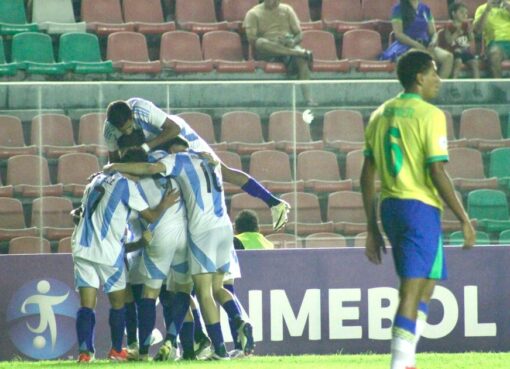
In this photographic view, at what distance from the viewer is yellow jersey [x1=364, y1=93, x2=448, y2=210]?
25.3 feet

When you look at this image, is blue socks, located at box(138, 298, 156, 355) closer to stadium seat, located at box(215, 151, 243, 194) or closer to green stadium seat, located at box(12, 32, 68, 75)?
stadium seat, located at box(215, 151, 243, 194)

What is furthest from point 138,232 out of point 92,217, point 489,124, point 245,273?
point 489,124

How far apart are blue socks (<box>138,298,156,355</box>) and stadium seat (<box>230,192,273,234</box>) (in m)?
2.02

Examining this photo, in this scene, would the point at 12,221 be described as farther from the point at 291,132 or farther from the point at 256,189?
the point at 291,132

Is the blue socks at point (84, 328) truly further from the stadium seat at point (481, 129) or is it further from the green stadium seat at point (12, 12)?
the green stadium seat at point (12, 12)

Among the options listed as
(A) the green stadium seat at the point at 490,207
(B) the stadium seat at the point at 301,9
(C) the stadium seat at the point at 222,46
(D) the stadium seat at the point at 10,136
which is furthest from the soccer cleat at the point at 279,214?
(B) the stadium seat at the point at 301,9

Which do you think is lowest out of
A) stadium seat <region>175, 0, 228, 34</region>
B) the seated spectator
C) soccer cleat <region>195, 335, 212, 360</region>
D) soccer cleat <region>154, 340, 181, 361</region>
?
soccer cleat <region>195, 335, 212, 360</region>

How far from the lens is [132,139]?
34.7ft

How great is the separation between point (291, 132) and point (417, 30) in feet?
14.1

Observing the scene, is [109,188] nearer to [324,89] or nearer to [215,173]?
[215,173]

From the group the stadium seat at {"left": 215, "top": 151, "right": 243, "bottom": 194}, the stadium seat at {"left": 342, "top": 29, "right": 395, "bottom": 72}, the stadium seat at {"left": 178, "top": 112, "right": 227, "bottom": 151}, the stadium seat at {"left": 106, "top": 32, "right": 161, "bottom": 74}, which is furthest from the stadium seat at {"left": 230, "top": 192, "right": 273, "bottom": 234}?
the stadium seat at {"left": 342, "top": 29, "right": 395, "bottom": 72}

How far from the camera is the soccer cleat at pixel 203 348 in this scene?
10836mm

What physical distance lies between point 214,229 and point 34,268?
7.13 ft

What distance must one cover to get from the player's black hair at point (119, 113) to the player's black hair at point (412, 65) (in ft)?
9.80
